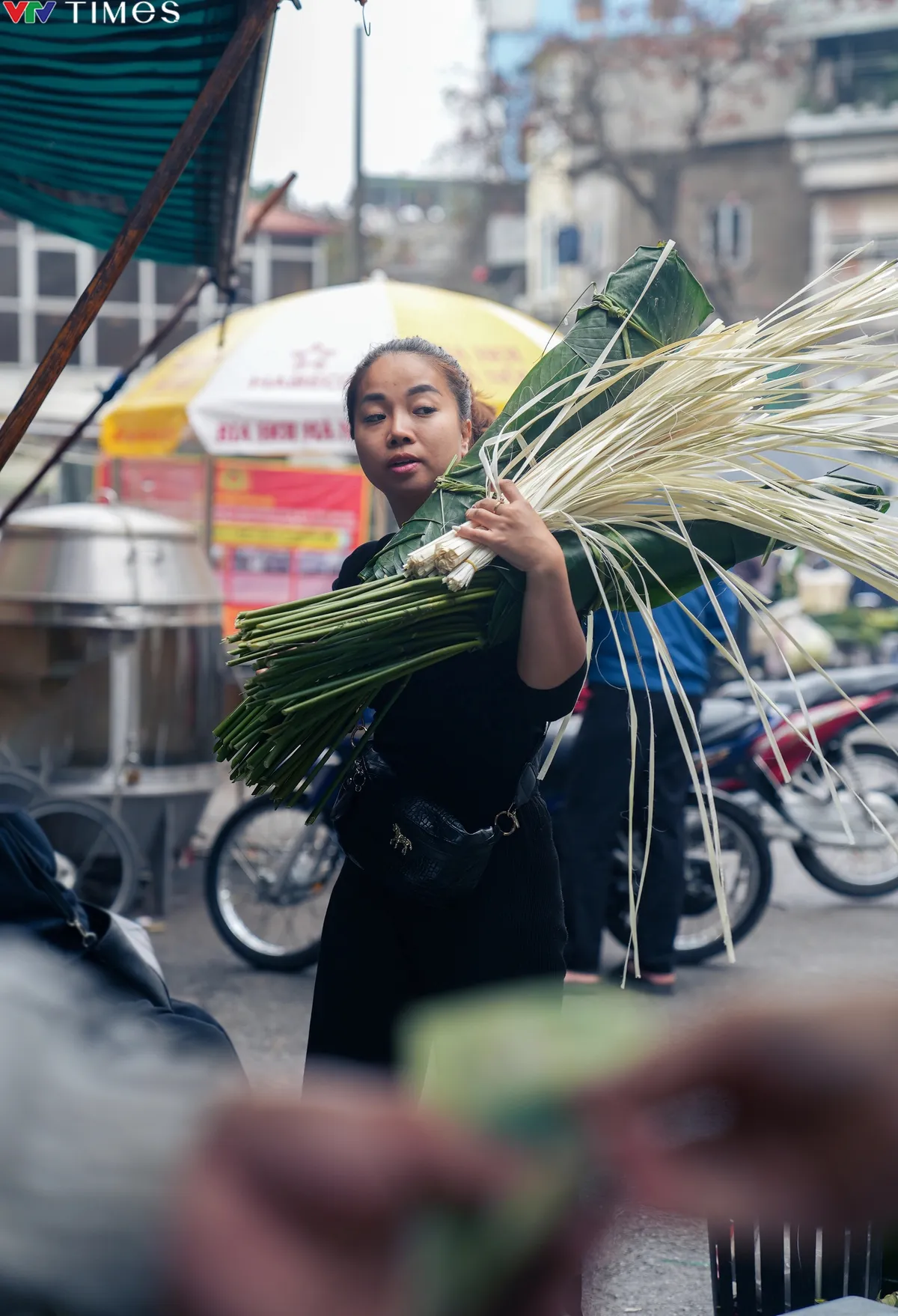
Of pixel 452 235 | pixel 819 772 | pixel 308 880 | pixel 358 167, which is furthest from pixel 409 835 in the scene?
pixel 452 235

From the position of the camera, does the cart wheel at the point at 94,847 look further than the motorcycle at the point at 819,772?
No

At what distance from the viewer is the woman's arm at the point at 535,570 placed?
1.70 meters

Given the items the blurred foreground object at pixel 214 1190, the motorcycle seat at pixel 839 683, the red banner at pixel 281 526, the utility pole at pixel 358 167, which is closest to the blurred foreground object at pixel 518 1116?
the blurred foreground object at pixel 214 1190

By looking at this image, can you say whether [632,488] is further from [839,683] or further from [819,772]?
[839,683]

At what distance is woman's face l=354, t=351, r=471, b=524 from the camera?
2.07m

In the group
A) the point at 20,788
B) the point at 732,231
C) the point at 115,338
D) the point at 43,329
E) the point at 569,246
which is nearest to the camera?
the point at 20,788

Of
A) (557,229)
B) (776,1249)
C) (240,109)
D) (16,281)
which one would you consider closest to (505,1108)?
(776,1249)

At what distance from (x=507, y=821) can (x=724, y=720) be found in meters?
3.82

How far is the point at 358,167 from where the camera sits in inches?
688

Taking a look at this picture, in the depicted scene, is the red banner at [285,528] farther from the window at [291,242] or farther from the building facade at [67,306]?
the window at [291,242]

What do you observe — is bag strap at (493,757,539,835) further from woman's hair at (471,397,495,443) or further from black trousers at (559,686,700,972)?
black trousers at (559,686,700,972)

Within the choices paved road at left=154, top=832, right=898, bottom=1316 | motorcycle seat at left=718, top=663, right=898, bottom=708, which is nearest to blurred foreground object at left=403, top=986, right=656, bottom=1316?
paved road at left=154, top=832, right=898, bottom=1316

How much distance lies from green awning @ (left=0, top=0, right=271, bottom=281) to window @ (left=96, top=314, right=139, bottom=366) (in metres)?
26.9

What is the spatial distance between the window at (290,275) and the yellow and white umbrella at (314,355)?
989 inches
